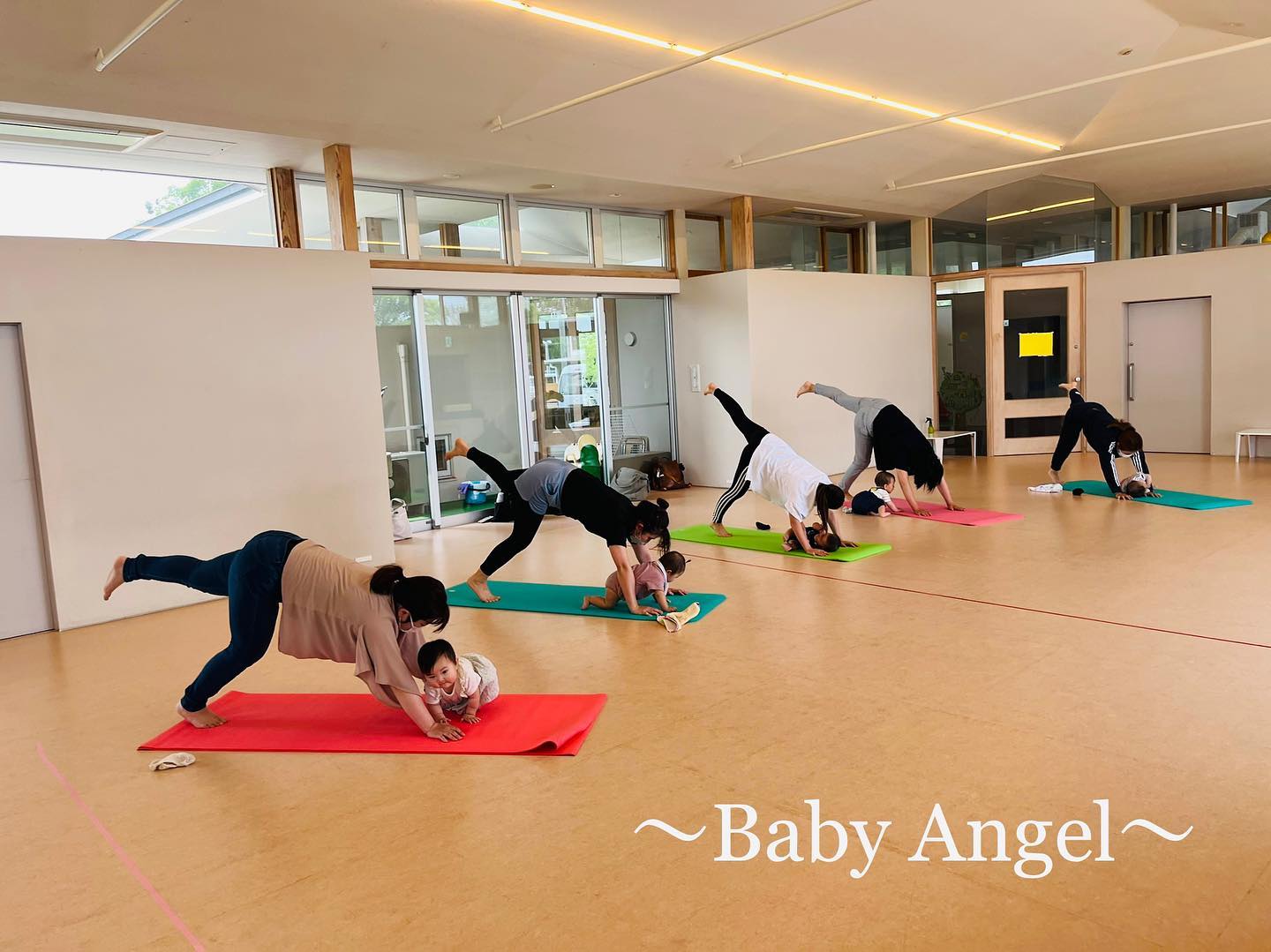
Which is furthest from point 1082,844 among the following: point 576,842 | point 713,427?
point 713,427

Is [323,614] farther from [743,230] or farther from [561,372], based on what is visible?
[743,230]

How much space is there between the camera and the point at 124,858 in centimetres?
304

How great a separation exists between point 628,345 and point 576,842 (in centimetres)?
863

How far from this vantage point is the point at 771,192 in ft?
35.2

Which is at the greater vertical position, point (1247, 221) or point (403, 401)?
point (1247, 221)

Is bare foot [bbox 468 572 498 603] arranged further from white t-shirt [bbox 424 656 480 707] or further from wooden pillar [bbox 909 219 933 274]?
wooden pillar [bbox 909 219 933 274]

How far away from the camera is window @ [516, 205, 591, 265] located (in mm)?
10133

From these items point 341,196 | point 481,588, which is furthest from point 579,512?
point 341,196

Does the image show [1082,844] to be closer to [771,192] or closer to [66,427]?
[66,427]

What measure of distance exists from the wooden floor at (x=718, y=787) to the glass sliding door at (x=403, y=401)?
347cm

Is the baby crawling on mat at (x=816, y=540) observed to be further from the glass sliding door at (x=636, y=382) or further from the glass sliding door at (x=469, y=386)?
the glass sliding door at (x=636, y=382)

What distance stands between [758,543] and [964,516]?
1990 millimetres

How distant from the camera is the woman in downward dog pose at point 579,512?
5.43m

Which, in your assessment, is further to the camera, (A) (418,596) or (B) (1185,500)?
(B) (1185,500)
